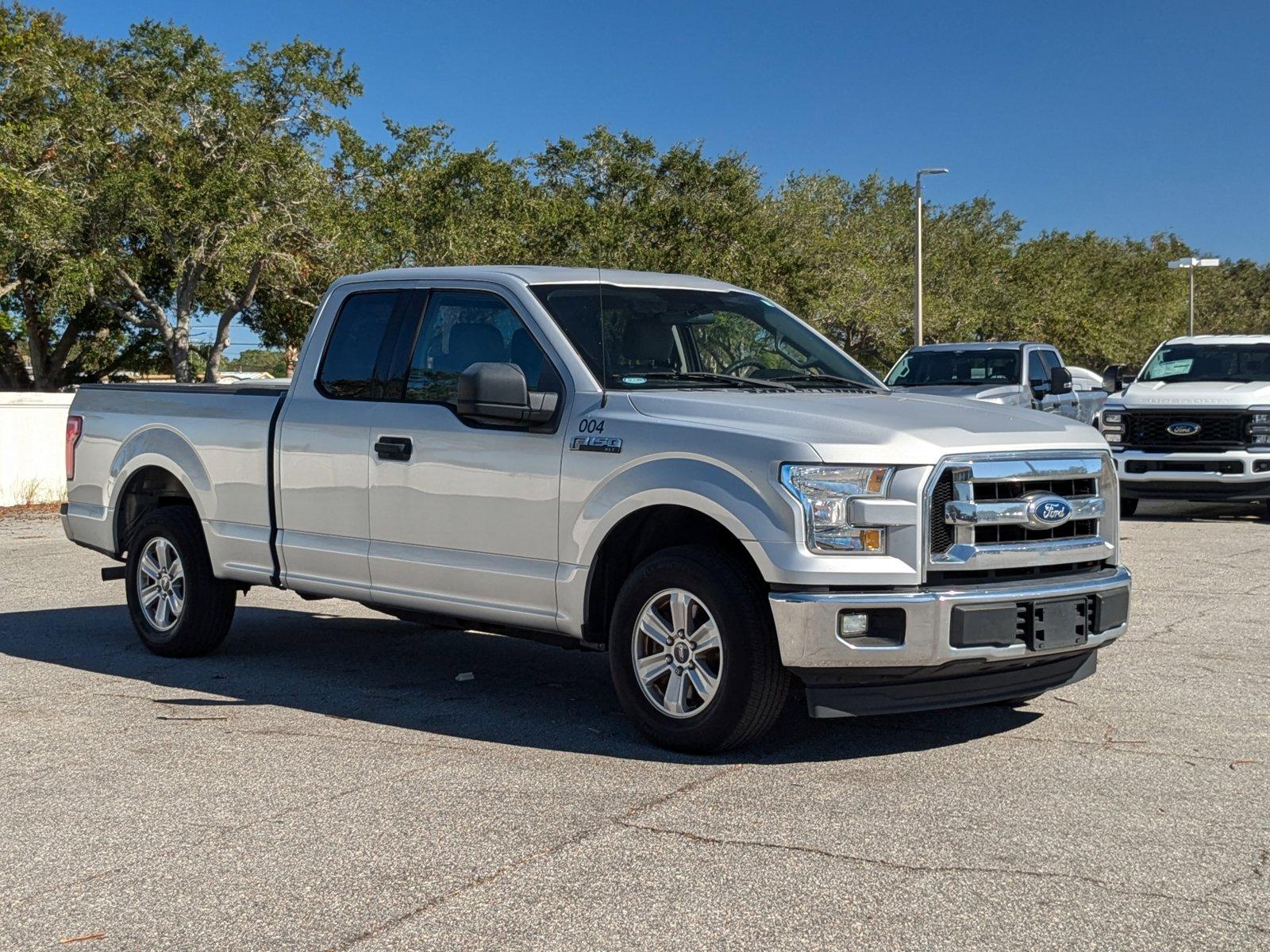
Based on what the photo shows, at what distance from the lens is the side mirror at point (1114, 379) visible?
1681 cm

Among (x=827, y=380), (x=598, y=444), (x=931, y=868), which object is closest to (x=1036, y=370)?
(x=827, y=380)

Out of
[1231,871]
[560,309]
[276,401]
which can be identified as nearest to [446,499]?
[560,309]

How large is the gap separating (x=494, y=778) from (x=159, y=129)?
23.3m

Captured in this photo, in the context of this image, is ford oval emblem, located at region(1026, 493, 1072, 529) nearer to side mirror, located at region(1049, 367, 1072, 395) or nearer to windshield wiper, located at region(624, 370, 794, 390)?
windshield wiper, located at region(624, 370, 794, 390)

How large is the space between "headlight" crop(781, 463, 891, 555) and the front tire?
0.37 meters

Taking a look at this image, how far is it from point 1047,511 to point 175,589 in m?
4.91

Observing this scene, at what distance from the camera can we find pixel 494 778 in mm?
5828

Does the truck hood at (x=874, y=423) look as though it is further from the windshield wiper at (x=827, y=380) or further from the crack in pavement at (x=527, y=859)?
the crack in pavement at (x=527, y=859)

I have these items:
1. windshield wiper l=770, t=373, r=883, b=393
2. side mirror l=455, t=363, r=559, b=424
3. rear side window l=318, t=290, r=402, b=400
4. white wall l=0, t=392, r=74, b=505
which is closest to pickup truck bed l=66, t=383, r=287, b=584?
rear side window l=318, t=290, r=402, b=400

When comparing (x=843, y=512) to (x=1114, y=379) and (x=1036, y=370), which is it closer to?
(x=1114, y=379)

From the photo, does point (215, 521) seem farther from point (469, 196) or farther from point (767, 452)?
point (469, 196)

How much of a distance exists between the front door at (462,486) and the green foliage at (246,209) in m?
13.8

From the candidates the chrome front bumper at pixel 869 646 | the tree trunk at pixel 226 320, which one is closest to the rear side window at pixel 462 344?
the chrome front bumper at pixel 869 646

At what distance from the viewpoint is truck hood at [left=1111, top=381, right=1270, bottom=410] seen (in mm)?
16016
